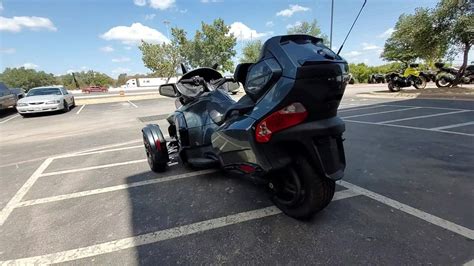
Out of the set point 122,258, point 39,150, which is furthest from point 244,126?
point 39,150

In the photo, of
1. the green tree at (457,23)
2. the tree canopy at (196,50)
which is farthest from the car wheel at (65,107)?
the tree canopy at (196,50)

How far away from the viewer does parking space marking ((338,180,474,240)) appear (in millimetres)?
2304

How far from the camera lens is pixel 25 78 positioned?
85438mm

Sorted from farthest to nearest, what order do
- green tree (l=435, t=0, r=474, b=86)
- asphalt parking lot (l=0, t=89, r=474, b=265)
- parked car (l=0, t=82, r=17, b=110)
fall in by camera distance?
parked car (l=0, t=82, r=17, b=110), green tree (l=435, t=0, r=474, b=86), asphalt parking lot (l=0, t=89, r=474, b=265)

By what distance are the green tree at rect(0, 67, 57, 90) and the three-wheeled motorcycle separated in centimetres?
10030

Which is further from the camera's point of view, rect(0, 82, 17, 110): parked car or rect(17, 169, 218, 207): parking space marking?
rect(0, 82, 17, 110): parked car

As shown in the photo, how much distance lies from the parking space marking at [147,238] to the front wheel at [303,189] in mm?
252

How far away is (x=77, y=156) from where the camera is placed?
5469 millimetres

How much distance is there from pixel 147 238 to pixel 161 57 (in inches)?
1809

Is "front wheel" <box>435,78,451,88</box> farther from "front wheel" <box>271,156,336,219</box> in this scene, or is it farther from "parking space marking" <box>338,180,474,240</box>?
"front wheel" <box>271,156,336,219</box>

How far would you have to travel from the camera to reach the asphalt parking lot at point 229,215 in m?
2.17

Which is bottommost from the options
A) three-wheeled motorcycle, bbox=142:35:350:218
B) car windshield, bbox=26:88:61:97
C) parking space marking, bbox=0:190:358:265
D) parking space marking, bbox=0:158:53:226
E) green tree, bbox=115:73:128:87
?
green tree, bbox=115:73:128:87

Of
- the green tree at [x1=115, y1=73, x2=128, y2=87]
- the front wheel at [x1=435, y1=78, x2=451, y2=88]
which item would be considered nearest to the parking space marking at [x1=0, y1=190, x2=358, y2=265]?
the front wheel at [x1=435, y1=78, x2=451, y2=88]

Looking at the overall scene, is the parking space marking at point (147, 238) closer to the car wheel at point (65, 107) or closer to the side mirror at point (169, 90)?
the side mirror at point (169, 90)
